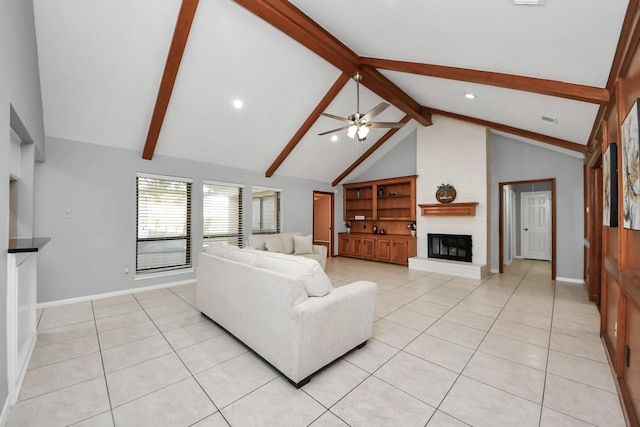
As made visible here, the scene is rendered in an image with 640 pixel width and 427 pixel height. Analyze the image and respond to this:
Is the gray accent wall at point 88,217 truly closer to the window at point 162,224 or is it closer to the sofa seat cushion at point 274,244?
the window at point 162,224

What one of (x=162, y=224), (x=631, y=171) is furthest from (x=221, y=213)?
(x=631, y=171)

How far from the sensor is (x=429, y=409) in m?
1.73

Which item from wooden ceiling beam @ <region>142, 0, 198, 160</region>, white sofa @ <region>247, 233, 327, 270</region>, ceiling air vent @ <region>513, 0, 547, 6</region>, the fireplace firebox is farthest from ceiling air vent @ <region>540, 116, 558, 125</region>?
wooden ceiling beam @ <region>142, 0, 198, 160</region>

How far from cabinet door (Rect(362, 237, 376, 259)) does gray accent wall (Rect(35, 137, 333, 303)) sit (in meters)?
4.89

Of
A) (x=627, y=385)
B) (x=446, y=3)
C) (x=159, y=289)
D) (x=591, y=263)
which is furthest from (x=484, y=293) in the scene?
(x=159, y=289)

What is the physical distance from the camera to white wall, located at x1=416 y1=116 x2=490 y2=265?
18.8 feet

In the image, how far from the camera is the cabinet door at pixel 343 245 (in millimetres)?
8245

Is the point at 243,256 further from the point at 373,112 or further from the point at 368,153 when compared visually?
the point at 368,153

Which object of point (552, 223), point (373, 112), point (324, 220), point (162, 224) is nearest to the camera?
point (373, 112)

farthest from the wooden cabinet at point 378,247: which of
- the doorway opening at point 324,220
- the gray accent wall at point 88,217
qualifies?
the gray accent wall at point 88,217

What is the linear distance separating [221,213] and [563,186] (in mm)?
7146

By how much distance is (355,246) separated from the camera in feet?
26.3

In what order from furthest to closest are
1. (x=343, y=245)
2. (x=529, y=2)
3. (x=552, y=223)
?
1. (x=343, y=245)
2. (x=552, y=223)
3. (x=529, y=2)

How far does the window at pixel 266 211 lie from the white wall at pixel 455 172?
12.2ft
